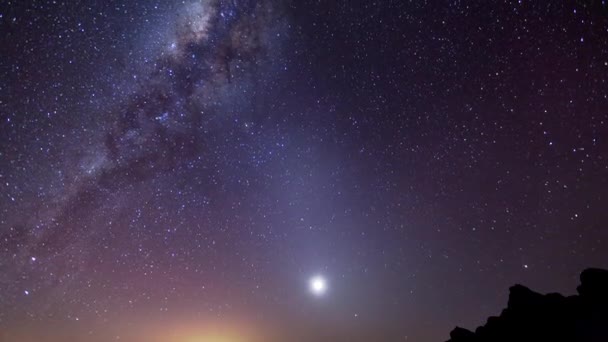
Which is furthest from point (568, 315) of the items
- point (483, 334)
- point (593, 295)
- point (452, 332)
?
point (452, 332)

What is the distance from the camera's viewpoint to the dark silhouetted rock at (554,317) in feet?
44.6

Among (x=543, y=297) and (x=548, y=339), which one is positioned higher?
(x=543, y=297)

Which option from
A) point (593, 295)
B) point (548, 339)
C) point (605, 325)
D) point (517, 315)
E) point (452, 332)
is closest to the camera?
point (605, 325)

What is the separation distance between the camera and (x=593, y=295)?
48.9 feet

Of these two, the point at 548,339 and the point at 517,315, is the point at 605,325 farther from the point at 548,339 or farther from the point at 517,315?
the point at 517,315

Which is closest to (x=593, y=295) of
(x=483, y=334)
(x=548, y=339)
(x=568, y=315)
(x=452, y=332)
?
(x=568, y=315)

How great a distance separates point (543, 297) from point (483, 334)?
3287 millimetres

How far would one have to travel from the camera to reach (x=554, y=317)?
15.1 metres

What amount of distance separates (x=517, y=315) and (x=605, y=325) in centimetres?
414

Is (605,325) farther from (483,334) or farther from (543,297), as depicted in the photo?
(483,334)

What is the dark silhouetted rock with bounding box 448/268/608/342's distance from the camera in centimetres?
1359

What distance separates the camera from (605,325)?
13.1 metres

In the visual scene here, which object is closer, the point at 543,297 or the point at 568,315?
the point at 568,315

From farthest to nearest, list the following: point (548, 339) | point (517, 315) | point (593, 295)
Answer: point (517, 315) → point (593, 295) → point (548, 339)
